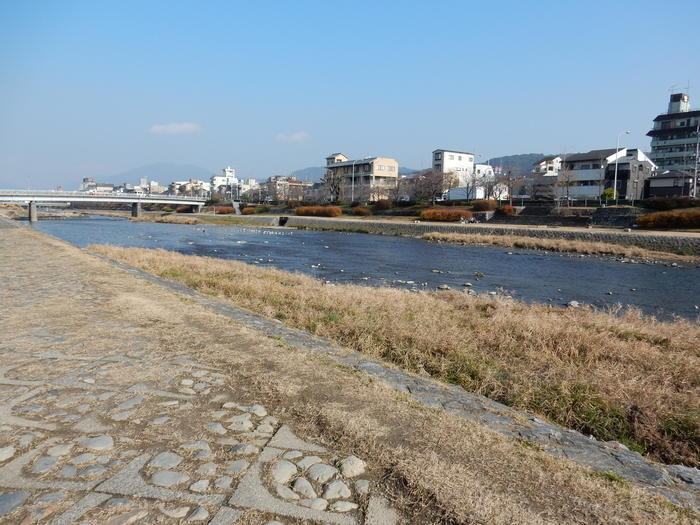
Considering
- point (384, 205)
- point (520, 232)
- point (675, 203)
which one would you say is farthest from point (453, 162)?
point (520, 232)

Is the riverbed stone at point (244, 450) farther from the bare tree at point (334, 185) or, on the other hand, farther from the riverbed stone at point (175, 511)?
the bare tree at point (334, 185)

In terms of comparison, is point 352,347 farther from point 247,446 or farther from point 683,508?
point 683,508

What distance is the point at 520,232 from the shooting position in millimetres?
38781

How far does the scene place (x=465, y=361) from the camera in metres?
6.06

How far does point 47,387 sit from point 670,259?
107 ft

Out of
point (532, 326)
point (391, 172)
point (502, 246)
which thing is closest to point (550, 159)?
point (391, 172)

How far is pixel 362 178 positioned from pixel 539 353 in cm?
8939

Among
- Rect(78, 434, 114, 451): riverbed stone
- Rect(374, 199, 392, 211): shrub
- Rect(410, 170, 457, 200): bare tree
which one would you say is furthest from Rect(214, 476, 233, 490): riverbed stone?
Rect(410, 170, 457, 200): bare tree

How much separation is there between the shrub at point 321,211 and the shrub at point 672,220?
41151 millimetres

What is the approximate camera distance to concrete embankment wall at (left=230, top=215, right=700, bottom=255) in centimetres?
2888

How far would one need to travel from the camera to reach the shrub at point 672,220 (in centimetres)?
3509

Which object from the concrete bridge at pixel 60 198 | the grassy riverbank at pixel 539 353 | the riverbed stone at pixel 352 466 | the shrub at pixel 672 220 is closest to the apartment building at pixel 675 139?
the shrub at pixel 672 220

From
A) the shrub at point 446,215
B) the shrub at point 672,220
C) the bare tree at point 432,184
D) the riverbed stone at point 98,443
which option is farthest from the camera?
the bare tree at point 432,184

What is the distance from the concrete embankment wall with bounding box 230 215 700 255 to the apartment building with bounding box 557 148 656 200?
1984 cm
